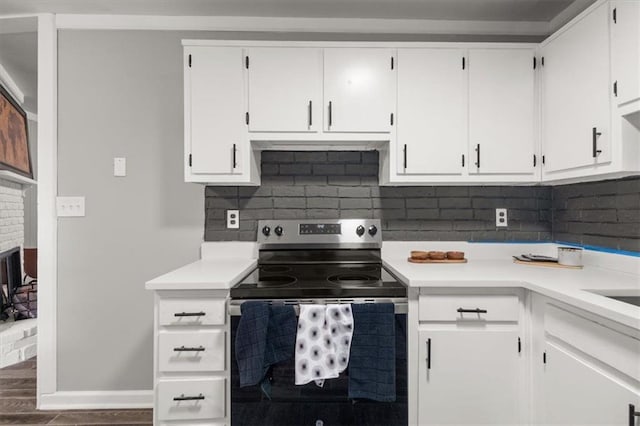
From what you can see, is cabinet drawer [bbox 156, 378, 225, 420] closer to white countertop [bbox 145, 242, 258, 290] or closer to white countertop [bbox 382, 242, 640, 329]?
white countertop [bbox 145, 242, 258, 290]

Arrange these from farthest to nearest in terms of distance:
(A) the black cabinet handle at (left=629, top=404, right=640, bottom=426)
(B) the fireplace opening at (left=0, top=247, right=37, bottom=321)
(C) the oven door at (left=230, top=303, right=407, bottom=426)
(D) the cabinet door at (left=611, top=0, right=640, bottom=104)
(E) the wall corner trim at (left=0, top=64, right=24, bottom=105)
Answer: (B) the fireplace opening at (left=0, top=247, right=37, bottom=321) < (E) the wall corner trim at (left=0, top=64, right=24, bottom=105) < (C) the oven door at (left=230, top=303, right=407, bottom=426) < (D) the cabinet door at (left=611, top=0, right=640, bottom=104) < (A) the black cabinet handle at (left=629, top=404, right=640, bottom=426)

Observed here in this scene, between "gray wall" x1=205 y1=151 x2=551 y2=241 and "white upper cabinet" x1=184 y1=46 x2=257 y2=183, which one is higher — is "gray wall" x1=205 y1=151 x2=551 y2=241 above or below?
below

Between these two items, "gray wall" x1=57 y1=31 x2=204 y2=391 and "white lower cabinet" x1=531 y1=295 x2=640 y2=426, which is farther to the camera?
"gray wall" x1=57 y1=31 x2=204 y2=391

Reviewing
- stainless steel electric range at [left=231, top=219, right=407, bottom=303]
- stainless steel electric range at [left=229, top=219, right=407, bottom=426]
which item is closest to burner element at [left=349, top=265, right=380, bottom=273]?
stainless steel electric range at [left=231, top=219, right=407, bottom=303]

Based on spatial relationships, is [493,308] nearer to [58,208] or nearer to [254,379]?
[254,379]

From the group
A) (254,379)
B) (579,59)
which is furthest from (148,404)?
(579,59)

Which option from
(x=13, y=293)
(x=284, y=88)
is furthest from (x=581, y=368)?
(x=13, y=293)

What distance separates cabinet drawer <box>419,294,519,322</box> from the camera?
5.18ft

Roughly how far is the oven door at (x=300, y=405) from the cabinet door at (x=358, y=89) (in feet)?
3.68

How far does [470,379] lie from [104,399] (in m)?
2.08

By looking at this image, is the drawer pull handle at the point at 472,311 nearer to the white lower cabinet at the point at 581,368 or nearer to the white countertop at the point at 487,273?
the white countertop at the point at 487,273

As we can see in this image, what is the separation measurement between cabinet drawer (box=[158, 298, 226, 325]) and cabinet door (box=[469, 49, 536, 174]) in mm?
1491

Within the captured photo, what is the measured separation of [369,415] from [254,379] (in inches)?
19.5

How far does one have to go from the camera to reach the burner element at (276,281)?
1620mm
